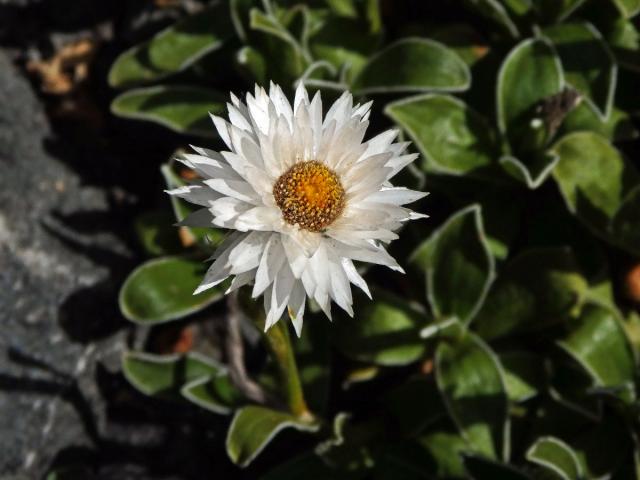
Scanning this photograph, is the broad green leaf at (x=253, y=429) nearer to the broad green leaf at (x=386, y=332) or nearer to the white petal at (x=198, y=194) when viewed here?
the broad green leaf at (x=386, y=332)

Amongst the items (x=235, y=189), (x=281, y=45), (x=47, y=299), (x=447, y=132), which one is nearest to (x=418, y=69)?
(x=447, y=132)

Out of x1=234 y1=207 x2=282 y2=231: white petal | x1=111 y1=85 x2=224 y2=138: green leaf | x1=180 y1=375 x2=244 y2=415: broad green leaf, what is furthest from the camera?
x1=111 y1=85 x2=224 y2=138: green leaf

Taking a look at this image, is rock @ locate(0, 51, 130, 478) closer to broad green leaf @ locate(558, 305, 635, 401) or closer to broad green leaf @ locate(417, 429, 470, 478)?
broad green leaf @ locate(417, 429, 470, 478)

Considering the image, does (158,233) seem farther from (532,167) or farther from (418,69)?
(532,167)

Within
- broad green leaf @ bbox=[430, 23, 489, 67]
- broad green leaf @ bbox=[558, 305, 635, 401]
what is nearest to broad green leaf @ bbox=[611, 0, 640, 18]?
broad green leaf @ bbox=[430, 23, 489, 67]

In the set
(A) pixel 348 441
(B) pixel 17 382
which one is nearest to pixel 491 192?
(A) pixel 348 441

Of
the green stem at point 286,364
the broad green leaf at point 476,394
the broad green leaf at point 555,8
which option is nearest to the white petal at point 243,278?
the green stem at point 286,364
